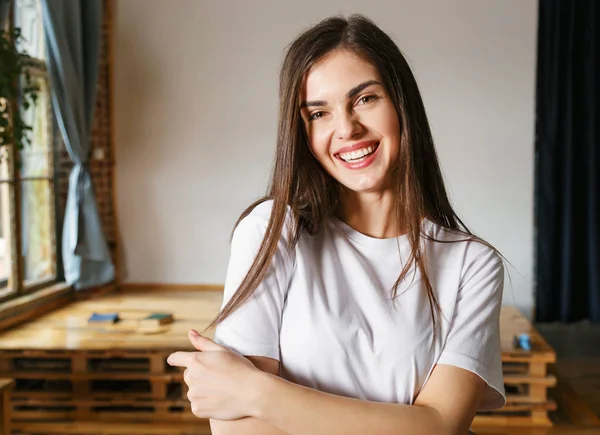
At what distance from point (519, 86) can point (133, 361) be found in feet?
10.1

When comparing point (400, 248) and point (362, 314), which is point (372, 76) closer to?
point (400, 248)

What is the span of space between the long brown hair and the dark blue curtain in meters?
3.53

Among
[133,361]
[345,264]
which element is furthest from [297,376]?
[133,361]

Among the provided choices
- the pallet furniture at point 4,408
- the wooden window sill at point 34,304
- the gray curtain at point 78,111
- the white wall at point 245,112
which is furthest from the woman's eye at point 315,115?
the white wall at point 245,112

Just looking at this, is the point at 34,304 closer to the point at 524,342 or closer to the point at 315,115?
the point at 524,342

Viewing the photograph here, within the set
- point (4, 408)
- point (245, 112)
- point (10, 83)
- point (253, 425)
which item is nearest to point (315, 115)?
point (253, 425)

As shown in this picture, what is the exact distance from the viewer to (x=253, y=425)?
1.16 m

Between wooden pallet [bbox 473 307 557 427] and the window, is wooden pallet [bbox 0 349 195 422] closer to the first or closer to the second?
the window

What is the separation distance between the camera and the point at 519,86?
4.58 meters

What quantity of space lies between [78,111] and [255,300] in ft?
10.7

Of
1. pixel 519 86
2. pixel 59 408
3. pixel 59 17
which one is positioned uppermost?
pixel 59 17

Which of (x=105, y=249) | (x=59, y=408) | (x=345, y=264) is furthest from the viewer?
(x=105, y=249)

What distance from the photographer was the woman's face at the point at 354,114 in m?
1.22

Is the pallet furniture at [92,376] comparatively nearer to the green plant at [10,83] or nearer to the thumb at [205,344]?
the green plant at [10,83]
